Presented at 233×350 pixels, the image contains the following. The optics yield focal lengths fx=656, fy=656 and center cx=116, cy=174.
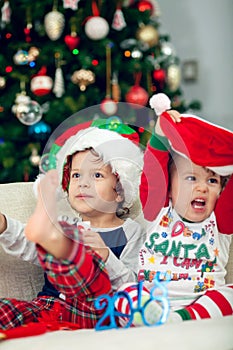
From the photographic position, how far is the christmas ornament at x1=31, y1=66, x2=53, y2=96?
2.80 metres

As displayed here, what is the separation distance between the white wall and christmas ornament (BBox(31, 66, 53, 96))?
1247 mm

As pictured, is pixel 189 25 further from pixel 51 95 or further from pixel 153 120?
pixel 153 120

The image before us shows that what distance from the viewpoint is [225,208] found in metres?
1.27

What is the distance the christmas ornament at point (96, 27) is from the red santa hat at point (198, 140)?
5.41ft

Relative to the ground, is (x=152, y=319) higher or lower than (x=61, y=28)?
lower

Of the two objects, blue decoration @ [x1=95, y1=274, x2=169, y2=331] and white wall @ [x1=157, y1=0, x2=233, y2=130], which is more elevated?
white wall @ [x1=157, y1=0, x2=233, y2=130]

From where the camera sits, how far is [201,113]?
3.78 metres

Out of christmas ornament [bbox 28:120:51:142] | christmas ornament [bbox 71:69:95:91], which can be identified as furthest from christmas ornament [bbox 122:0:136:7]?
christmas ornament [bbox 28:120:51:142]

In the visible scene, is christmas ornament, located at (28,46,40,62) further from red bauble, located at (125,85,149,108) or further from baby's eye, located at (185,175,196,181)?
baby's eye, located at (185,175,196,181)

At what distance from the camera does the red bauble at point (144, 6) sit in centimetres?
303

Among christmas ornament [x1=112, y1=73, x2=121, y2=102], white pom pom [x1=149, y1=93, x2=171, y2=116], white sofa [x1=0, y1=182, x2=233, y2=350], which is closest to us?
white sofa [x1=0, y1=182, x2=233, y2=350]

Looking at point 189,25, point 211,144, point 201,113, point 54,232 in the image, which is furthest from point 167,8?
point 54,232

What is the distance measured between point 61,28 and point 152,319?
82.0 inches

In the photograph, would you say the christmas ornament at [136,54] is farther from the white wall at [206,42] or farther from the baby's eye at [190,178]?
the baby's eye at [190,178]
